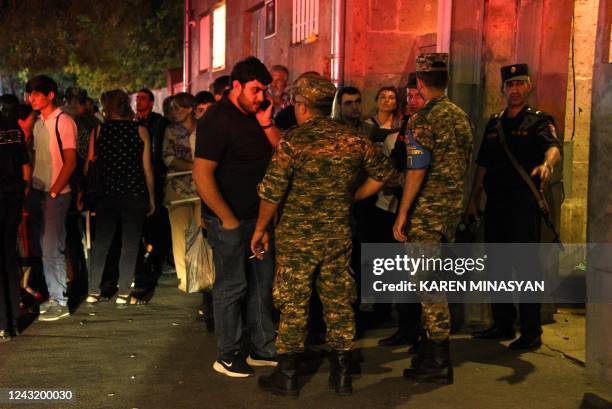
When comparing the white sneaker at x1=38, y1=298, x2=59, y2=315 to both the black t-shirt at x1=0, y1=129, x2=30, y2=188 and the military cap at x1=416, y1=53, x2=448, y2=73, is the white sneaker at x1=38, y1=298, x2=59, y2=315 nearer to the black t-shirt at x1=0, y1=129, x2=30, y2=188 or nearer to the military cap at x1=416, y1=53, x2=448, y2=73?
the black t-shirt at x1=0, y1=129, x2=30, y2=188

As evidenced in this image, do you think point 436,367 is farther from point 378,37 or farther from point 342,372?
point 378,37

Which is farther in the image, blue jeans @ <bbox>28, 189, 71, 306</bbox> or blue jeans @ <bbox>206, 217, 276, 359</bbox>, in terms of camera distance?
blue jeans @ <bbox>28, 189, 71, 306</bbox>

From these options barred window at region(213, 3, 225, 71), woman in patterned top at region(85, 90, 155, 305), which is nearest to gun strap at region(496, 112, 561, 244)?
woman in patterned top at region(85, 90, 155, 305)

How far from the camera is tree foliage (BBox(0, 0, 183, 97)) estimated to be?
2103cm

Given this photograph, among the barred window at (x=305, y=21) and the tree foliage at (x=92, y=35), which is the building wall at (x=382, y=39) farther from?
the tree foliage at (x=92, y=35)

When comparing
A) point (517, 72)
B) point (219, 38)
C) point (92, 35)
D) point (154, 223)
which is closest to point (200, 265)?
point (154, 223)

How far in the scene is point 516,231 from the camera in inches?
238

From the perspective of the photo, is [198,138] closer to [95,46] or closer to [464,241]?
[464,241]

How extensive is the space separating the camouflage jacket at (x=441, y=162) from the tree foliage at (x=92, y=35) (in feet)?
58.5

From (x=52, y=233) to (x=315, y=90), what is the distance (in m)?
3.23

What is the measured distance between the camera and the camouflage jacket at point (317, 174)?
4676mm

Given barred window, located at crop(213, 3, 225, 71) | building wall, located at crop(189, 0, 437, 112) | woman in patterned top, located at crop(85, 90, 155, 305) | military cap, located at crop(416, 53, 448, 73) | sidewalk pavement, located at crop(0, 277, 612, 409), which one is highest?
barred window, located at crop(213, 3, 225, 71)

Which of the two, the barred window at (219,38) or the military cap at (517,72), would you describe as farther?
the barred window at (219,38)
